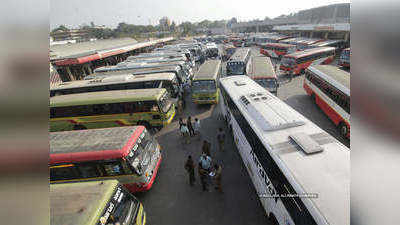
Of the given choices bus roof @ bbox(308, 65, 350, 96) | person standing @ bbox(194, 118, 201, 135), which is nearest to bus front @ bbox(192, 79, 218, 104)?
person standing @ bbox(194, 118, 201, 135)

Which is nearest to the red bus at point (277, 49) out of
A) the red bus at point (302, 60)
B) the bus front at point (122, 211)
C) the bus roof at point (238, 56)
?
the red bus at point (302, 60)

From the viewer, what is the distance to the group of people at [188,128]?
10.8 meters

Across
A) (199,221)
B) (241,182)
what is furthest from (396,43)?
(241,182)

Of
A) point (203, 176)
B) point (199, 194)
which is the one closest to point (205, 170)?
point (203, 176)

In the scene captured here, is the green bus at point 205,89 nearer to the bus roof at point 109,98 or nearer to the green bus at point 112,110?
the green bus at point 112,110

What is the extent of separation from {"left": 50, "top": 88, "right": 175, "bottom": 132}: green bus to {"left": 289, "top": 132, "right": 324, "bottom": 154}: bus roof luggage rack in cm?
827

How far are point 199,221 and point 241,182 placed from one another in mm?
2456

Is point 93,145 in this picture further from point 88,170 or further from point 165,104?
point 165,104

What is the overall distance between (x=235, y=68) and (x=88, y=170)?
16.2 metres

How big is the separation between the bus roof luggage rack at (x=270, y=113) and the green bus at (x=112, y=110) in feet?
19.3

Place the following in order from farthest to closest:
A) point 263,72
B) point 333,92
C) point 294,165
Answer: point 263,72 < point 333,92 < point 294,165

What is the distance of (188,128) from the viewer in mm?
11602

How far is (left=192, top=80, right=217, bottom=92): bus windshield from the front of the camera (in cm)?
1510

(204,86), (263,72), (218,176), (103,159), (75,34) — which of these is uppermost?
(75,34)
